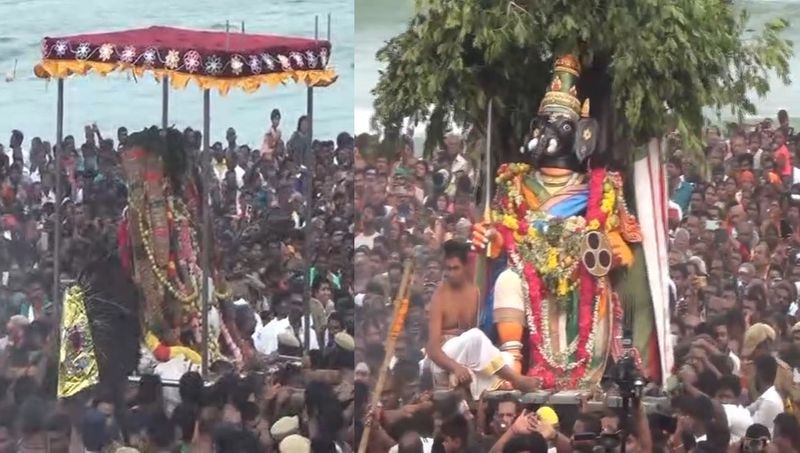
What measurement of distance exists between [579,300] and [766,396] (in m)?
1.15

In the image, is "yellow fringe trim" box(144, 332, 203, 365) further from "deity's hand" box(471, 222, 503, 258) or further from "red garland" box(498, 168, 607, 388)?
"red garland" box(498, 168, 607, 388)

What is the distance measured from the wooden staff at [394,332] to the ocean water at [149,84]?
848 mm

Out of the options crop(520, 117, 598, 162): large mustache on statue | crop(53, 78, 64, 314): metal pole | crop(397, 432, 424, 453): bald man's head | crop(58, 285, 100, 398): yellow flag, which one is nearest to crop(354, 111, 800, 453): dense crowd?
crop(397, 432, 424, 453): bald man's head

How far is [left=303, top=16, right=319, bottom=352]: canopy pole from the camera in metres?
12.1

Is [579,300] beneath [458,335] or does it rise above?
above

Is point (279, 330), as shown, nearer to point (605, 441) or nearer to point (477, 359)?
point (477, 359)

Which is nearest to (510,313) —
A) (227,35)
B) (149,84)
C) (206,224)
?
(206,224)

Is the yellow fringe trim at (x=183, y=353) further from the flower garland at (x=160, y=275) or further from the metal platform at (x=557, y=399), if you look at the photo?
the metal platform at (x=557, y=399)

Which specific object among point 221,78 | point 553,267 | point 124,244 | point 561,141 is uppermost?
point 221,78

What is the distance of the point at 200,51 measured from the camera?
12.0 metres

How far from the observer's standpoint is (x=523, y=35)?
11672 millimetres

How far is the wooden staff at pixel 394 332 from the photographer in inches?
475

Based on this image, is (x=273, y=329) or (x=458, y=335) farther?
(x=273, y=329)

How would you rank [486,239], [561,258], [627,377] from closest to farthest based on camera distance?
[627,377] < [561,258] < [486,239]
